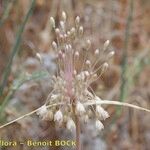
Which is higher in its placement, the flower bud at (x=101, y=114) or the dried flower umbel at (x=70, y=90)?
the dried flower umbel at (x=70, y=90)

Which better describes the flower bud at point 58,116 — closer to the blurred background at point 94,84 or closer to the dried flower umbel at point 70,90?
the dried flower umbel at point 70,90

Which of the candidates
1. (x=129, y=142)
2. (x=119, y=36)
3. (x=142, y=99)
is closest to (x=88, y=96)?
(x=129, y=142)

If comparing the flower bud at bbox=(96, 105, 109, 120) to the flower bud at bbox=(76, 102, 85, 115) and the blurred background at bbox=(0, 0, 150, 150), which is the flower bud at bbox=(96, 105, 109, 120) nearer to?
the flower bud at bbox=(76, 102, 85, 115)

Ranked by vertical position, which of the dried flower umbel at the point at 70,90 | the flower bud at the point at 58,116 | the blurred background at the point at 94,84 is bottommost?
the flower bud at the point at 58,116

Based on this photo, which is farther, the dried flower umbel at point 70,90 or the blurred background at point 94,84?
the blurred background at point 94,84

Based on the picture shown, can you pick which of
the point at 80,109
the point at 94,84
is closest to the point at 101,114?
the point at 80,109

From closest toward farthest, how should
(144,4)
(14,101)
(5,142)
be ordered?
1. (5,142)
2. (14,101)
3. (144,4)

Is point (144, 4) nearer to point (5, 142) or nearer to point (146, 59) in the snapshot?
point (146, 59)

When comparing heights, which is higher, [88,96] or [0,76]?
[0,76]

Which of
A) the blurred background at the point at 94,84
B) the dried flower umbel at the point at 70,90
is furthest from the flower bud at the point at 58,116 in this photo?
the blurred background at the point at 94,84
